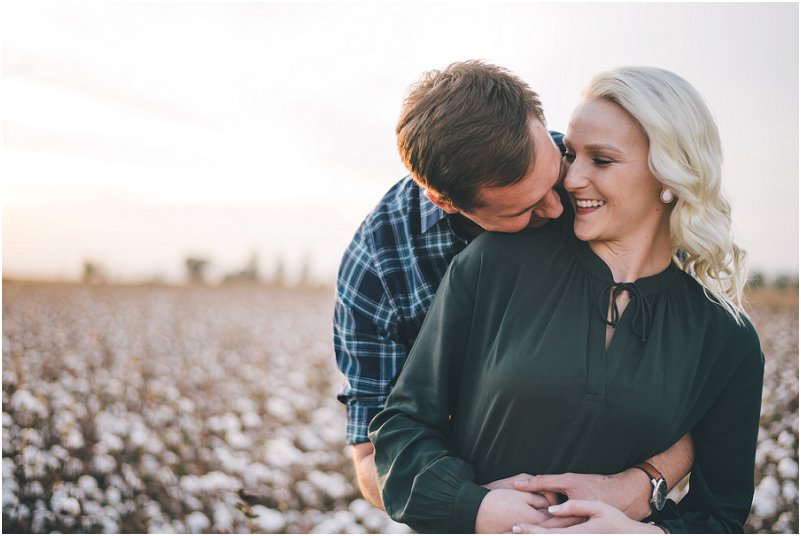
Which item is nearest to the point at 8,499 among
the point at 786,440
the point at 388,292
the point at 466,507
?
the point at 388,292

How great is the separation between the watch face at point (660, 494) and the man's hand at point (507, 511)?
1.33ft

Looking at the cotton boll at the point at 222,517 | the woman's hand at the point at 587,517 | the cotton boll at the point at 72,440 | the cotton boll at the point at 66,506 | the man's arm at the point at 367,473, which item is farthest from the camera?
the cotton boll at the point at 72,440

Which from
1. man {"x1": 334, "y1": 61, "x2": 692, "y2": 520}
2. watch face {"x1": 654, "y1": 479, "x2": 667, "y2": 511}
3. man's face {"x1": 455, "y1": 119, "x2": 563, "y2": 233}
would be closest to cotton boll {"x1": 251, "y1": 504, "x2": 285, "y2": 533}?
man {"x1": 334, "y1": 61, "x2": 692, "y2": 520}

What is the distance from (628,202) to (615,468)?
36.0 inches

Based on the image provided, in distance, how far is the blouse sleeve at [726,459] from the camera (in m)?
2.50

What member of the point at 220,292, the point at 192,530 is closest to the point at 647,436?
the point at 192,530

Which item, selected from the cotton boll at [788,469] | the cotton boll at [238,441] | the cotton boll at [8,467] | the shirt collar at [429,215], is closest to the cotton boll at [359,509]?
the cotton boll at [238,441]

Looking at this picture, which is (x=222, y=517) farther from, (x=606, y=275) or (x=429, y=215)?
(x=606, y=275)

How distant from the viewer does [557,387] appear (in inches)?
89.6

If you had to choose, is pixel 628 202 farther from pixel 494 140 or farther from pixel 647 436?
pixel 647 436

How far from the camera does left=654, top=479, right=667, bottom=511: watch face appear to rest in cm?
238

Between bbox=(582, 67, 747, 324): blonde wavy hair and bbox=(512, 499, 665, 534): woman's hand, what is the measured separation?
841mm

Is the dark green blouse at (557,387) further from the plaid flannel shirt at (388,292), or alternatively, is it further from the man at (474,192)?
the plaid flannel shirt at (388,292)

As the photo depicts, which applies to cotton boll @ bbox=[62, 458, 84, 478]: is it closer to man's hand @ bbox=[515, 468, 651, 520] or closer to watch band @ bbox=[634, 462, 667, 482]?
man's hand @ bbox=[515, 468, 651, 520]
